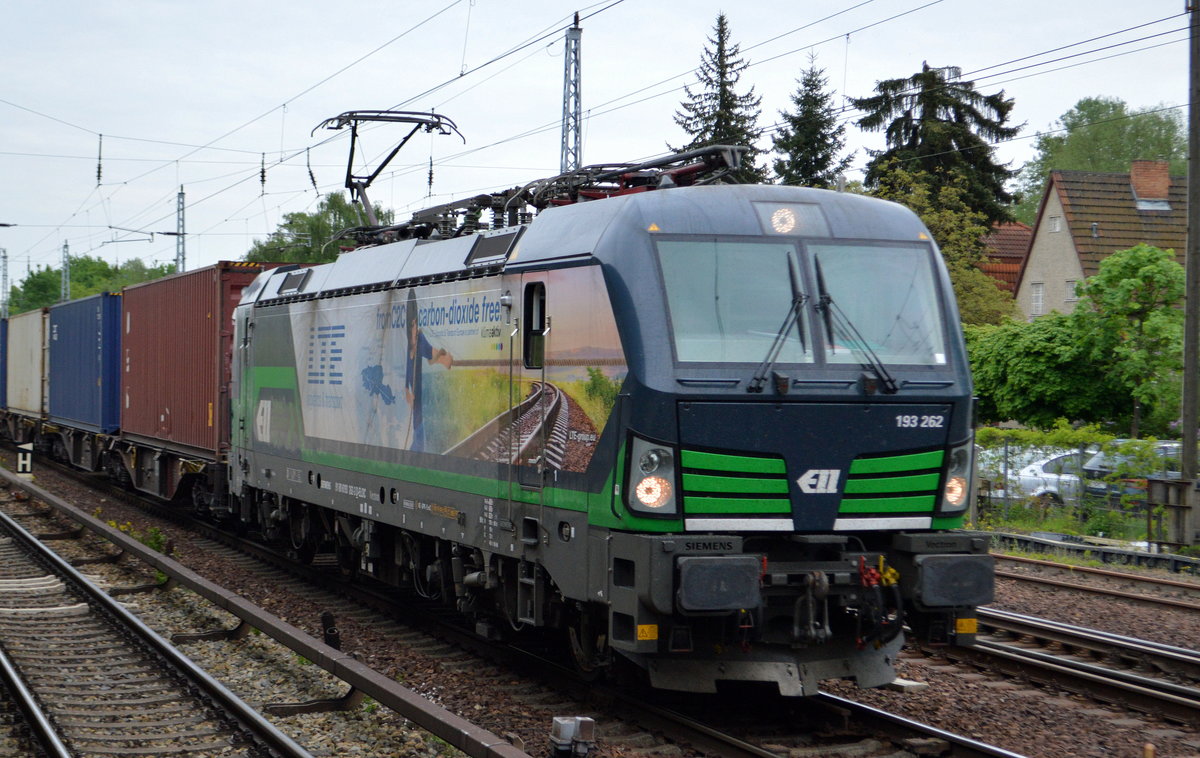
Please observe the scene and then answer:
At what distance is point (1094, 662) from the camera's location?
9750mm

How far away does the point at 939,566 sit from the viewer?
24.1 feet

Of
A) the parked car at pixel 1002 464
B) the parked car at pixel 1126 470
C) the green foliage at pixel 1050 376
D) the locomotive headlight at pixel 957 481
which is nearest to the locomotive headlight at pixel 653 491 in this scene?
the locomotive headlight at pixel 957 481

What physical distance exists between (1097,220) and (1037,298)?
3.81 metres

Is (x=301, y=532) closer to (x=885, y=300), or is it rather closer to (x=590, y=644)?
(x=590, y=644)

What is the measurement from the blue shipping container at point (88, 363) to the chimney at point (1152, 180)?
109ft

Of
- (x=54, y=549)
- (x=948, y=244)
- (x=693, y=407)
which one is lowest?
(x=54, y=549)

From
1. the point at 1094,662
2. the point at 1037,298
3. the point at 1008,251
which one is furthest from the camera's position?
the point at 1008,251

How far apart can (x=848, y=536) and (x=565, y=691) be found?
2.57 m

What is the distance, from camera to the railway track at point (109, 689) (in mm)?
7602


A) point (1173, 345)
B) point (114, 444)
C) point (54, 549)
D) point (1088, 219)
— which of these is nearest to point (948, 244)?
point (1088, 219)

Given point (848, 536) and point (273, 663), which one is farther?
point (273, 663)

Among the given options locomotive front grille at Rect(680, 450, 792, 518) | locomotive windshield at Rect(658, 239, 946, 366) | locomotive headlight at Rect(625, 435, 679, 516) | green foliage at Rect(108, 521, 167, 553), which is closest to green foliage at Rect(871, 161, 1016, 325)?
green foliage at Rect(108, 521, 167, 553)

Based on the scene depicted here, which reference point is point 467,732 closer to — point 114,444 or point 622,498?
point 622,498

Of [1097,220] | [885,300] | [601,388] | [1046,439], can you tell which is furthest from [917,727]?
[1097,220]
